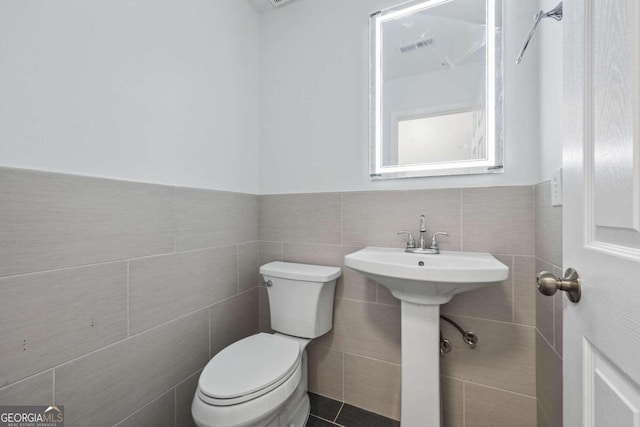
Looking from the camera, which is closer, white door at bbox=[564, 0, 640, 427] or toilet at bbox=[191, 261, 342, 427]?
white door at bbox=[564, 0, 640, 427]

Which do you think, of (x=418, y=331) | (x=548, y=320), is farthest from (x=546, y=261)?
(x=418, y=331)

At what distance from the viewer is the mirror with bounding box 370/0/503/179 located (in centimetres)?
118

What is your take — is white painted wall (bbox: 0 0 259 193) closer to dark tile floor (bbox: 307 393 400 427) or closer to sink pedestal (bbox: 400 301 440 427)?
sink pedestal (bbox: 400 301 440 427)

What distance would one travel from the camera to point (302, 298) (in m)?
1.29

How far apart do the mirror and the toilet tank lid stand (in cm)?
55

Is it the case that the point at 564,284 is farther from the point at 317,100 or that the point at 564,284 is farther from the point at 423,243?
the point at 317,100

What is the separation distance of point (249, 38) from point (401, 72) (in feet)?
3.15

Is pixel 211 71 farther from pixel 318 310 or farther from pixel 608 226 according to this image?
pixel 608 226

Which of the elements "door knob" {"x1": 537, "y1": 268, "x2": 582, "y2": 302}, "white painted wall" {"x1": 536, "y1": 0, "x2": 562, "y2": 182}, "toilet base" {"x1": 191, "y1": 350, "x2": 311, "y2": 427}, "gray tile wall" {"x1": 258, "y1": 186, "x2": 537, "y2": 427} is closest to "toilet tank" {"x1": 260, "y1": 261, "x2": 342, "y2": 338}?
"gray tile wall" {"x1": 258, "y1": 186, "x2": 537, "y2": 427}

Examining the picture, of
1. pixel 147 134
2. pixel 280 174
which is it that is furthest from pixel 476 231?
pixel 147 134

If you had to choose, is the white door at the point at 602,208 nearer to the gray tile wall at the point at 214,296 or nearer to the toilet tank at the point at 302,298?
the gray tile wall at the point at 214,296

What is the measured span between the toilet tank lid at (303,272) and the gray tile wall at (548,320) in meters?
0.84

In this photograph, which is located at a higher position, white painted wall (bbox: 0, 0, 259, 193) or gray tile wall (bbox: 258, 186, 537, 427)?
white painted wall (bbox: 0, 0, 259, 193)

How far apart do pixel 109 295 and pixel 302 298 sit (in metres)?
0.77
